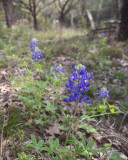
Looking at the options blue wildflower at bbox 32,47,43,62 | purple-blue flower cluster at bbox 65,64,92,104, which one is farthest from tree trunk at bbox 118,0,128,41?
purple-blue flower cluster at bbox 65,64,92,104

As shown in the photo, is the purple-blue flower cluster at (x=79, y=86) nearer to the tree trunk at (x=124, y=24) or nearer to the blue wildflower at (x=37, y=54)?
the blue wildflower at (x=37, y=54)

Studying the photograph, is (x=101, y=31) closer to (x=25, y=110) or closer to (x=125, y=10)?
(x=125, y=10)

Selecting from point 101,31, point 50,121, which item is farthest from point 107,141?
point 101,31

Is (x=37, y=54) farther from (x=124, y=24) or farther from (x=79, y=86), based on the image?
(x=124, y=24)

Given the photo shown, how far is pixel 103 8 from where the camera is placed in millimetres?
23438

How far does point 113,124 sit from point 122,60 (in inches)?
131

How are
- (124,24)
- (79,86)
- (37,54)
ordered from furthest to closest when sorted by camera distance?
(124,24) < (37,54) < (79,86)

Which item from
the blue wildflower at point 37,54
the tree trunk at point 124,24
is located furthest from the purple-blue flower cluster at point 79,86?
the tree trunk at point 124,24

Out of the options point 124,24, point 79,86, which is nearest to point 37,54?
point 79,86

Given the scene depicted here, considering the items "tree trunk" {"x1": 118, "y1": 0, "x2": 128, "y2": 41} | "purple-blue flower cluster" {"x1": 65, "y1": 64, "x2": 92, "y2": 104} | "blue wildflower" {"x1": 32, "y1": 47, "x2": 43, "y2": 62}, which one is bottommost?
"purple-blue flower cluster" {"x1": 65, "y1": 64, "x2": 92, "y2": 104}

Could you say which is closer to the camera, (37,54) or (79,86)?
(79,86)

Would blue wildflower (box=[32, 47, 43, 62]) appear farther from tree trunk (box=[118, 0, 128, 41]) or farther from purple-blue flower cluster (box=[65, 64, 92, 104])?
Answer: tree trunk (box=[118, 0, 128, 41])

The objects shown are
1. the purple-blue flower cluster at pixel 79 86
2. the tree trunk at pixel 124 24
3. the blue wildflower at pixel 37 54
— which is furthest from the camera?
the tree trunk at pixel 124 24

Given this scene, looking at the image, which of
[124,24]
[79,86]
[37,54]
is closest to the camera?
[79,86]
